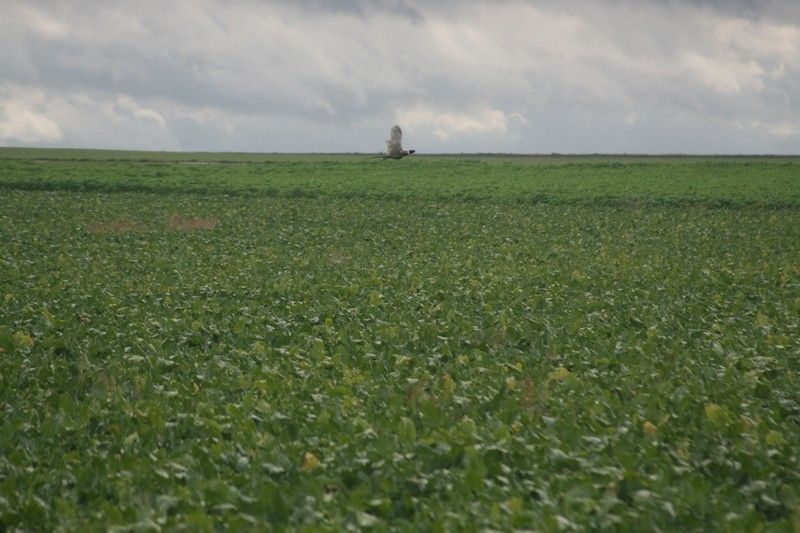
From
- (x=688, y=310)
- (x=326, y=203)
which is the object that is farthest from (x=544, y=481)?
(x=326, y=203)

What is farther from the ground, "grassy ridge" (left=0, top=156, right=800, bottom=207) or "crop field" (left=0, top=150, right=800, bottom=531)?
"grassy ridge" (left=0, top=156, right=800, bottom=207)

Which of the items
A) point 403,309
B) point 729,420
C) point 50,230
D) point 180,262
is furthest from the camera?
point 50,230

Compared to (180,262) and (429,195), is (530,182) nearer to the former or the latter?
(429,195)

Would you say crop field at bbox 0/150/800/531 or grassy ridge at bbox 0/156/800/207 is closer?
crop field at bbox 0/150/800/531

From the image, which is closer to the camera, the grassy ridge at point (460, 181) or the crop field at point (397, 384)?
the crop field at point (397, 384)

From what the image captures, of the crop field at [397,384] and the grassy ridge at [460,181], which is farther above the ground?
the grassy ridge at [460,181]

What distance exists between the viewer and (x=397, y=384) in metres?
9.04

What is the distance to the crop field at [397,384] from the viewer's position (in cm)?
593

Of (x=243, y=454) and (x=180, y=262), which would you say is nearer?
(x=243, y=454)

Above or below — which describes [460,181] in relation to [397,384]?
above

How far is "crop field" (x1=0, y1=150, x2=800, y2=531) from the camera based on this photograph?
5.93 m

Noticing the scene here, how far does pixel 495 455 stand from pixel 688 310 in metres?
7.86

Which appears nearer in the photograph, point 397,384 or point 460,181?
point 397,384

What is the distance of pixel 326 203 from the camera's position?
37.8 m
